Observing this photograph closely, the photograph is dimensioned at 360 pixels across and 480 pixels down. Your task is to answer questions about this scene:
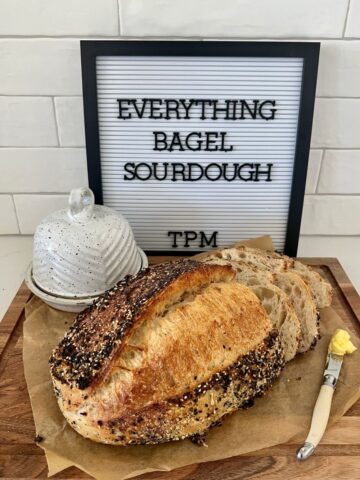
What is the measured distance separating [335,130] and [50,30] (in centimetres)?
79

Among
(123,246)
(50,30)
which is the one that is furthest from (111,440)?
(50,30)

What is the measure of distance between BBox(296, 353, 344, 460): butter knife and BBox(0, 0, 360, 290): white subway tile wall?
54 cm

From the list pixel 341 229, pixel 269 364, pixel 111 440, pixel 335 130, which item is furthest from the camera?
pixel 341 229

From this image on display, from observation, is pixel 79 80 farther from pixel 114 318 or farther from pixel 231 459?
pixel 231 459

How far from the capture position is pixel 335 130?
126 cm

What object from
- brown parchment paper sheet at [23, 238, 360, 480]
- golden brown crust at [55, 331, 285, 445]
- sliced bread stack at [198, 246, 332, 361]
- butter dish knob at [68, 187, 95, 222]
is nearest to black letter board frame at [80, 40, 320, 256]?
butter dish knob at [68, 187, 95, 222]

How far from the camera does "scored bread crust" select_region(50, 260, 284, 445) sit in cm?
81

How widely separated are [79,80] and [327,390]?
0.95m

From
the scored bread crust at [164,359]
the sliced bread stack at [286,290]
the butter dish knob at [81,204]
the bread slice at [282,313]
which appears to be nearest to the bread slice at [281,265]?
the sliced bread stack at [286,290]

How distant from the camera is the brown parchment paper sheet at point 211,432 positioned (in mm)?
813

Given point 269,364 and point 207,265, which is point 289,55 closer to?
point 207,265

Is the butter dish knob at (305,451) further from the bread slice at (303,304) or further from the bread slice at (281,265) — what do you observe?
the bread slice at (281,265)

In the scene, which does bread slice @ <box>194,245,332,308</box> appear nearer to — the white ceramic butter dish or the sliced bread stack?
the sliced bread stack

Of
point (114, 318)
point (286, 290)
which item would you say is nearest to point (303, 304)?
point (286, 290)
